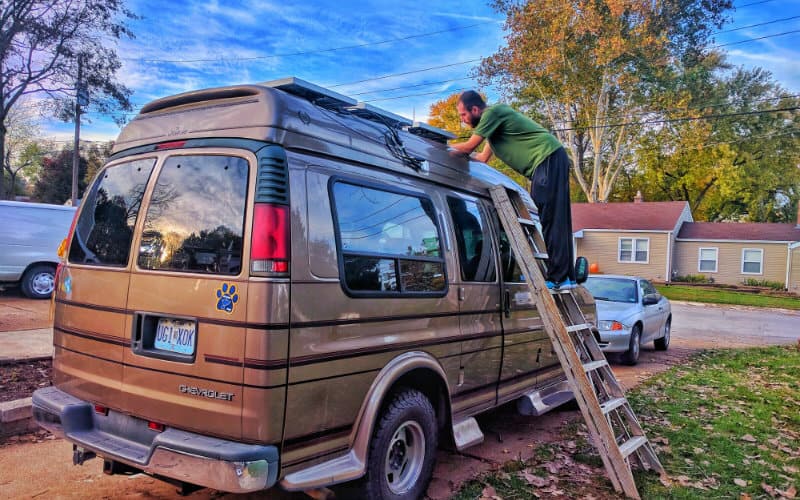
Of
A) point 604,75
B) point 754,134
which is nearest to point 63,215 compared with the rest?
point 604,75

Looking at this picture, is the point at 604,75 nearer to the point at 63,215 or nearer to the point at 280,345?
the point at 63,215

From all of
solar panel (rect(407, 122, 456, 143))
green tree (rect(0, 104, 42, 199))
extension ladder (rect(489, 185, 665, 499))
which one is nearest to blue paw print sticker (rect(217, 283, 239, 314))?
solar panel (rect(407, 122, 456, 143))

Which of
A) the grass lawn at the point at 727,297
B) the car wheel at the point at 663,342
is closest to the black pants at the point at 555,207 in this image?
the car wheel at the point at 663,342

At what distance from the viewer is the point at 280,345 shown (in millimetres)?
2820

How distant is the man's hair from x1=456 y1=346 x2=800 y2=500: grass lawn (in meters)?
Result: 3.05

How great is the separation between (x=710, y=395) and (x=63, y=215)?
45.4 ft

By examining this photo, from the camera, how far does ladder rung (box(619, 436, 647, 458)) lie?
4196 millimetres

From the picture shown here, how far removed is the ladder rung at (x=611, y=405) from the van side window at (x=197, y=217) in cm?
292

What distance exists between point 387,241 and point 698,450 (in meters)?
3.73

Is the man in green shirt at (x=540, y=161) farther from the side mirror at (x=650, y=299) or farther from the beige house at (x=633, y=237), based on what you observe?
the beige house at (x=633, y=237)

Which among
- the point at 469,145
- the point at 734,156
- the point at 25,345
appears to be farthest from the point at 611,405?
the point at 734,156

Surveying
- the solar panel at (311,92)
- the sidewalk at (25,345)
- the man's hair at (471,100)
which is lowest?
the sidewalk at (25,345)

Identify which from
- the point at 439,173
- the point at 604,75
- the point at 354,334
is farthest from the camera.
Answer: the point at 604,75

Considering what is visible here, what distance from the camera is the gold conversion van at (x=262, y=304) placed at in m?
2.85
